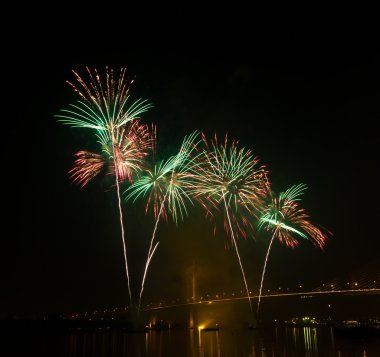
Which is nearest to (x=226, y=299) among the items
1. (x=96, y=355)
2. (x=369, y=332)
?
(x=369, y=332)

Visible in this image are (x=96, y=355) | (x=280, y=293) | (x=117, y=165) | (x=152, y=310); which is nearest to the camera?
(x=117, y=165)

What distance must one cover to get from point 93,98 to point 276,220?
2016cm

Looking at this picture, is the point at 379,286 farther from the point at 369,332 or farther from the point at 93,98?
the point at 93,98

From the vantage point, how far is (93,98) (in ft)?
103

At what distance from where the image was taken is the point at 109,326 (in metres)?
142

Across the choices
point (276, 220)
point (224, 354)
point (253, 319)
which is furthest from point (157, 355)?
point (253, 319)

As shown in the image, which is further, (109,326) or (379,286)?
(109,326)

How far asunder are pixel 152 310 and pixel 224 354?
7735cm

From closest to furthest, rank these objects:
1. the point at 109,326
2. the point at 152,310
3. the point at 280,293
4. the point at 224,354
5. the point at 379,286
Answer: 1. the point at 224,354
2. the point at 379,286
3. the point at 280,293
4. the point at 152,310
5. the point at 109,326

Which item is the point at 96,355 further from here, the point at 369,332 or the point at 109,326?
the point at 109,326

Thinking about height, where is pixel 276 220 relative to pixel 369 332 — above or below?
above

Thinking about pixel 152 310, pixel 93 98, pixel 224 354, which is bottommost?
pixel 224 354

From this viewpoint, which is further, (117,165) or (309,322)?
(309,322)

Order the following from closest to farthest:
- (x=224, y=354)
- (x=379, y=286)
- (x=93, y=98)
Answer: (x=93, y=98) → (x=224, y=354) → (x=379, y=286)
